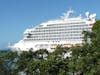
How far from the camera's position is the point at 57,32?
112 meters

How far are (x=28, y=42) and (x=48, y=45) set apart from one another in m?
10.3

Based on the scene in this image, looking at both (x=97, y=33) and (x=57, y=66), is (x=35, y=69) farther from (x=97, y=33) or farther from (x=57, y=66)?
(x=97, y=33)

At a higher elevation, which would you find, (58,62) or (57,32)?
(57,32)

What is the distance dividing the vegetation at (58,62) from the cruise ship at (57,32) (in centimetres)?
6824

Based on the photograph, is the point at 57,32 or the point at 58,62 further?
the point at 57,32

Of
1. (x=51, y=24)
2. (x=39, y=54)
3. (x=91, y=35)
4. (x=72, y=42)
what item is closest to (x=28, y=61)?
(x=39, y=54)

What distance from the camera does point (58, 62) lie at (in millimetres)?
33812

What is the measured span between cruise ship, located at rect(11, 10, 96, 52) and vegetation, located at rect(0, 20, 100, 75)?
6824 cm

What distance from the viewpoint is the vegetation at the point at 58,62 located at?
32281mm

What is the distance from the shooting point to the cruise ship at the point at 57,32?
108 meters

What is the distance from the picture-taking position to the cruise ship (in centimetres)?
10825

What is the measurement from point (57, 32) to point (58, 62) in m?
78.5

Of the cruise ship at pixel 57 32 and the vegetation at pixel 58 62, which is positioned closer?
the vegetation at pixel 58 62

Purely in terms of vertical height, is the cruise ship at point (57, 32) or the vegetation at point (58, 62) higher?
the cruise ship at point (57, 32)
